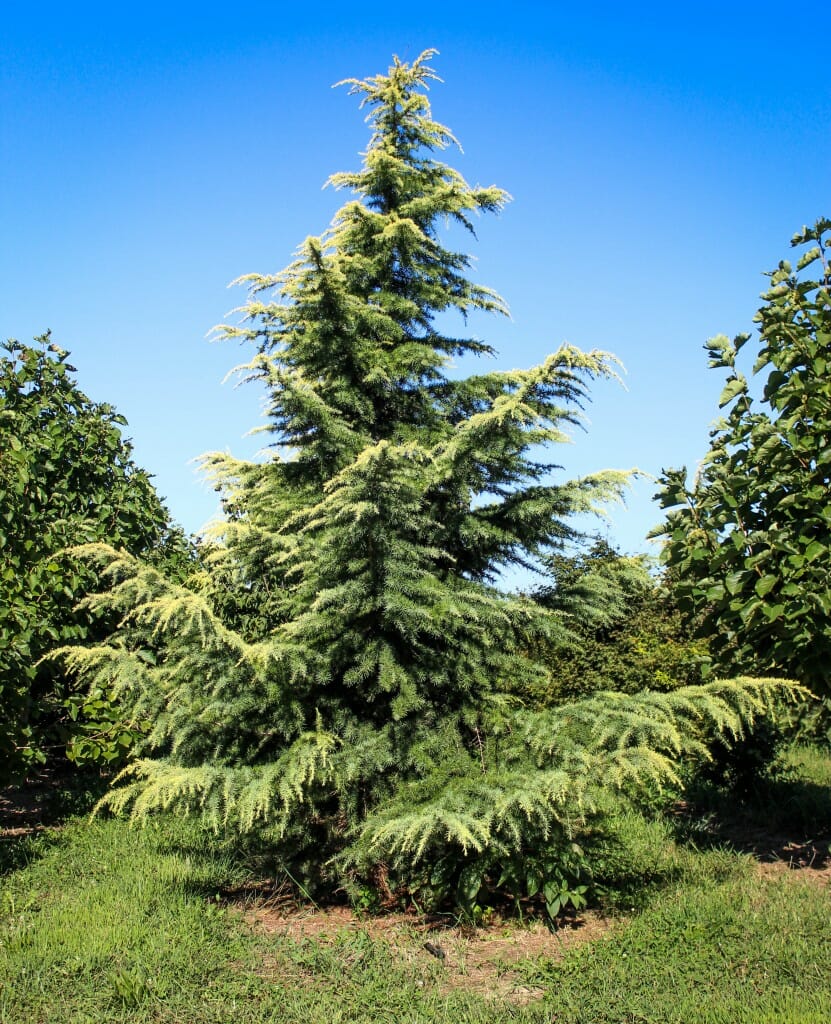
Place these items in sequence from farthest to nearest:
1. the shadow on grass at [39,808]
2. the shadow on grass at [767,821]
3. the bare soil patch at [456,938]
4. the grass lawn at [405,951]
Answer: the shadow on grass at [39,808], the shadow on grass at [767,821], the bare soil patch at [456,938], the grass lawn at [405,951]

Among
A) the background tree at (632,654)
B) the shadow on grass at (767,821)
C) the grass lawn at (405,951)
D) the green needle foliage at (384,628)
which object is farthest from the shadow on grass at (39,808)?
the shadow on grass at (767,821)

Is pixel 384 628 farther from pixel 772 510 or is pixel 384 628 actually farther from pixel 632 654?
pixel 632 654

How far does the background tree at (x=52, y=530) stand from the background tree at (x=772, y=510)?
5.30 m

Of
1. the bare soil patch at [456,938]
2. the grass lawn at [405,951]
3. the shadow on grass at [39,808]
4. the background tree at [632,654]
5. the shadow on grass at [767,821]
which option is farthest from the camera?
the background tree at [632,654]

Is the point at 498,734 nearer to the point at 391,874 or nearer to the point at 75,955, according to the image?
the point at 391,874

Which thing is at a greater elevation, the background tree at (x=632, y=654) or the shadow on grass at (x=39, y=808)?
the background tree at (x=632, y=654)

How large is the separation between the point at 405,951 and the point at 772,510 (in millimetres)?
3812

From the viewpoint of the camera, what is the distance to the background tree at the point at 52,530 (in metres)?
7.31

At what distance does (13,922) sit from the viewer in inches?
222

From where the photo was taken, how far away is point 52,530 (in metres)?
8.30

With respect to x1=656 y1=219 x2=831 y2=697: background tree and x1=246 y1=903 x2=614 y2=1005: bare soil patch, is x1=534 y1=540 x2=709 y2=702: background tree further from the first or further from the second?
x1=246 y1=903 x2=614 y2=1005: bare soil patch

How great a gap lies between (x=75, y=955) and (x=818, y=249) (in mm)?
6850

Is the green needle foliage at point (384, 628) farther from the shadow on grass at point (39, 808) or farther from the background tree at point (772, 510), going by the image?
the shadow on grass at point (39, 808)

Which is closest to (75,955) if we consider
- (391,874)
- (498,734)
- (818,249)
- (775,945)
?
(391,874)
